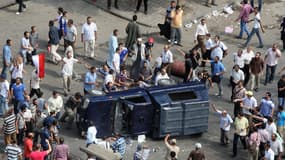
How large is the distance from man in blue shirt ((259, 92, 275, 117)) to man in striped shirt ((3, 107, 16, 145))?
7.26 meters

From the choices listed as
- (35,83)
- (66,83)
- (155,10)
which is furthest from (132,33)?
(35,83)

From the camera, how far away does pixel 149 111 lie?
25531 mm

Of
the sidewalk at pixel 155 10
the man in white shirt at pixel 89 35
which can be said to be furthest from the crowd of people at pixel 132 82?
the sidewalk at pixel 155 10

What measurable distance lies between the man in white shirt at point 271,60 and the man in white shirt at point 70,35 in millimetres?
6473

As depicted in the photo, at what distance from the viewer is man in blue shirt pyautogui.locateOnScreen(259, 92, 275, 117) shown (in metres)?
26.1

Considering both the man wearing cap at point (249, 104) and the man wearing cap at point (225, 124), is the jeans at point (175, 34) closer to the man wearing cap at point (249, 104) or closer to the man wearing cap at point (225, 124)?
the man wearing cap at point (249, 104)

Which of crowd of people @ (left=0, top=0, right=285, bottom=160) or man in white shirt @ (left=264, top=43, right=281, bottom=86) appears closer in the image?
crowd of people @ (left=0, top=0, right=285, bottom=160)

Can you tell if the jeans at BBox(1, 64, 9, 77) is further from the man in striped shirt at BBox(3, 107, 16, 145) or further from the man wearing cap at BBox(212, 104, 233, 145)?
the man wearing cap at BBox(212, 104, 233, 145)

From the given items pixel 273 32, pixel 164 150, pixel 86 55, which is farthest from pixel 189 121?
pixel 273 32

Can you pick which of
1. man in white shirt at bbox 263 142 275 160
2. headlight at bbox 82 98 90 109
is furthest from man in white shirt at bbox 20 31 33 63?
man in white shirt at bbox 263 142 275 160

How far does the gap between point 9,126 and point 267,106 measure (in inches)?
296

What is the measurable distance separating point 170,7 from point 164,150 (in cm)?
856

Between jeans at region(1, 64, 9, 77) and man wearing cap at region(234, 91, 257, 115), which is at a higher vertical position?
jeans at region(1, 64, 9, 77)

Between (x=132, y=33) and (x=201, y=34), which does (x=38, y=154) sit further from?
(x=201, y=34)
